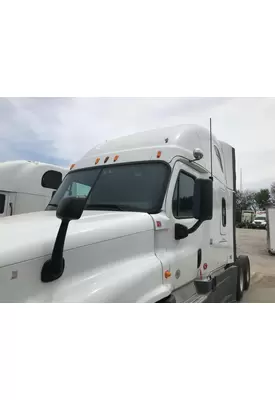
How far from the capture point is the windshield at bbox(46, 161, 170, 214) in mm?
2648

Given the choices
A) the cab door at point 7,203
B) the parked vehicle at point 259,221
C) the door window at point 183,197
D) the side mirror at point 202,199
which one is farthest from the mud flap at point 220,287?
the cab door at point 7,203

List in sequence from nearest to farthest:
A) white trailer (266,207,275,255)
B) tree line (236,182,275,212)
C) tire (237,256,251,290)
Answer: tree line (236,182,275,212)
tire (237,256,251,290)
white trailer (266,207,275,255)

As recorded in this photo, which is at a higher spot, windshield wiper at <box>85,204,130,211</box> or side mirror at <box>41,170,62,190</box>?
side mirror at <box>41,170,62,190</box>

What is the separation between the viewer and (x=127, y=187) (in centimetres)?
276

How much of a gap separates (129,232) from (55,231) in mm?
587

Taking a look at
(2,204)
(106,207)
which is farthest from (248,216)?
(2,204)

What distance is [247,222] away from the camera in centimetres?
551

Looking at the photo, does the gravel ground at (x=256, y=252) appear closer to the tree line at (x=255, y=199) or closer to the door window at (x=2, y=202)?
the tree line at (x=255, y=199)

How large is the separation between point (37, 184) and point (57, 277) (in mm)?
4967

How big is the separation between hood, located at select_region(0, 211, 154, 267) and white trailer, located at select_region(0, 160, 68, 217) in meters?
3.90

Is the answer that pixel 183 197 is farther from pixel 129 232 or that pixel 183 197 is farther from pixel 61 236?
pixel 61 236

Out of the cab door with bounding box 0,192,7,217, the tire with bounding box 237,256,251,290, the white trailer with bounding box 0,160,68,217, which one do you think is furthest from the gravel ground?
the cab door with bounding box 0,192,7,217

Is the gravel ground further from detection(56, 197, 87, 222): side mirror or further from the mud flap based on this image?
detection(56, 197, 87, 222): side mirror

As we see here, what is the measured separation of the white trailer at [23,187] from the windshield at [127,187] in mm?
3227
